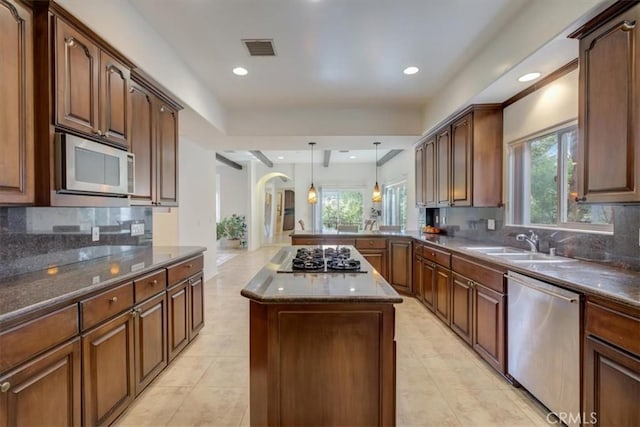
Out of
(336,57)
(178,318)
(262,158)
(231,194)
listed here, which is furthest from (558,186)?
(231,194)

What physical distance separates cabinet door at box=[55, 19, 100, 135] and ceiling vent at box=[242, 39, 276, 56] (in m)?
1.24

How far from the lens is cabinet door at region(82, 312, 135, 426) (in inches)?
66.1

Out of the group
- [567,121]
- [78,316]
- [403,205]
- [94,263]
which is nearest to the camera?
[78,316]

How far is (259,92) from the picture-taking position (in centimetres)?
405

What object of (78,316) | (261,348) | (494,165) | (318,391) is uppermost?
(494,165)

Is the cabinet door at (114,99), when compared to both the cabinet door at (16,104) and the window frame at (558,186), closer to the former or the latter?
the cabinet door at (16,104)

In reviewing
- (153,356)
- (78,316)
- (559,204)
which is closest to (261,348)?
(78,316)

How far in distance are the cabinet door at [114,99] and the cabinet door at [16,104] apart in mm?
442

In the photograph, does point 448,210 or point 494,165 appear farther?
point 448,210

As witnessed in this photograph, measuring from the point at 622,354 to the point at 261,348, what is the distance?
1694 mm

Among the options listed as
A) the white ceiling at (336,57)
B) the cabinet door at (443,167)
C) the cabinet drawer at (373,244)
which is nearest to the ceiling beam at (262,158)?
the white ceiling at (336,57)

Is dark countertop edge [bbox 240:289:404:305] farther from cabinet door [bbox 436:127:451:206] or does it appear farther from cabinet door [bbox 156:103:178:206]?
cabinet door [bbox 436:127:451:206]

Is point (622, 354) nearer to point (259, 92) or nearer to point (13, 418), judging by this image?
point (13, 418)

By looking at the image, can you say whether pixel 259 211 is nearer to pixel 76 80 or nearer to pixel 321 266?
pixel 321 266
